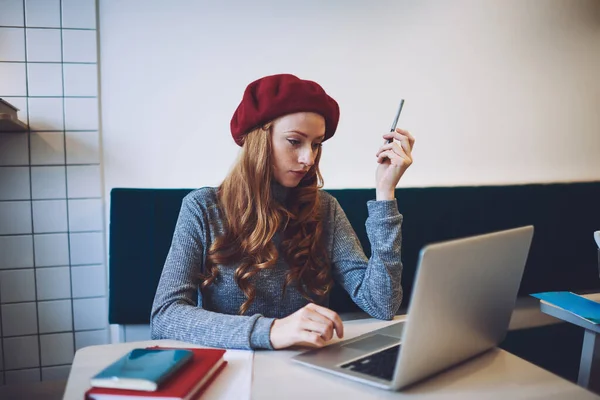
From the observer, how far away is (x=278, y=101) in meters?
1.12

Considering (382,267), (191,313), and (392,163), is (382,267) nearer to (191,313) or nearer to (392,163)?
(392,163)

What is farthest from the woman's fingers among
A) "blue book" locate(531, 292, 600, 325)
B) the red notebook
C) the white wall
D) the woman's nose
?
the white wall

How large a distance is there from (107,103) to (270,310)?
39.1 inches

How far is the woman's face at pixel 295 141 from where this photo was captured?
1.15 m

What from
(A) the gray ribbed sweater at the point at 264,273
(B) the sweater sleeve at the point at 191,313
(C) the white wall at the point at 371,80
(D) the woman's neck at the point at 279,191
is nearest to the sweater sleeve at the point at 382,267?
(A) the gray ribbed sweater at the point at 264,273

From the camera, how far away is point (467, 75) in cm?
201

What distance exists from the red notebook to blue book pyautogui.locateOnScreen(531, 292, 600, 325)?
0.80 m

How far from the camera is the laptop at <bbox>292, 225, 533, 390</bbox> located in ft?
1.97

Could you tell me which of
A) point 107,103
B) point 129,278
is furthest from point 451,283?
point 107,103

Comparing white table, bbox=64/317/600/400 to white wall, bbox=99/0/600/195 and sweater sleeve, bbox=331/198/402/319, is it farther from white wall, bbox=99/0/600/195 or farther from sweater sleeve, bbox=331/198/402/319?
white wall, bbox=99/0/600/195

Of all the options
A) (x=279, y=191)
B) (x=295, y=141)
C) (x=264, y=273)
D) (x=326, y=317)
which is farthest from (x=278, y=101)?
(x=326, y=317)

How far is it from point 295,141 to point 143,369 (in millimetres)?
687

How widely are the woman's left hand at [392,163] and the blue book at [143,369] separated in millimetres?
676

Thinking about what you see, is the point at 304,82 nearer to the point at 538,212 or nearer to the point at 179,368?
the point at 179,368
